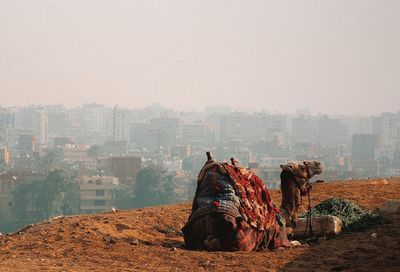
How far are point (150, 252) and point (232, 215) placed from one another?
1101 mm

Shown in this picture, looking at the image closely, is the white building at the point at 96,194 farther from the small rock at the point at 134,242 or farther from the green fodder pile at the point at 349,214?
the small rock at the point at 134,242

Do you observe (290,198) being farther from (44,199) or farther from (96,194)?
(96,194)

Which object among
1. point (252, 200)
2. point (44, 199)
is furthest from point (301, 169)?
point (44, 199)

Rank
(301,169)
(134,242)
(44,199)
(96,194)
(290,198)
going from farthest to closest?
(96,194) < (44,199) < (301,169) < (290,198) < (134,242)

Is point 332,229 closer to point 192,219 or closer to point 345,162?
point 192,219

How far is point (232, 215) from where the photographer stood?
11.4m

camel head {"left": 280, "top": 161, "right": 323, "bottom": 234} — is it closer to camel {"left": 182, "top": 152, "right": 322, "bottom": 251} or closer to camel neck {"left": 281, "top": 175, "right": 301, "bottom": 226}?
camel neck {"left": 281, "top": 175, "right": 301, "bottom": 226}

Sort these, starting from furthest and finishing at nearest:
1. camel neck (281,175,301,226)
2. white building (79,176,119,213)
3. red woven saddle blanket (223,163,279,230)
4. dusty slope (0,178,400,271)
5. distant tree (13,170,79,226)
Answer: white building (79,176,119,213)
distant tree (13,170,79,226)
camel neck (281,175,301,226)
red woven saddle blanket (223,163,279,230)
dusty slope (0,178,400,271)

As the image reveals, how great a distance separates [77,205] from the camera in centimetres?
10681

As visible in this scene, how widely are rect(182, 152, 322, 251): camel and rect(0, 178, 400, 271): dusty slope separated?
0.24m

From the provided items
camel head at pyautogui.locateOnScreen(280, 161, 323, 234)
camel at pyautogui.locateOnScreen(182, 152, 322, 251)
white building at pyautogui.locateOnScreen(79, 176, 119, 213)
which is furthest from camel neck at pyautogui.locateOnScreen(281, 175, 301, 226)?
white building at pyautogui.locateOnScreen(79, 176, 119, 213)

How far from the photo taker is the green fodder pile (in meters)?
13.4

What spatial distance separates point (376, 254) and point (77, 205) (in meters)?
Result: 97.1

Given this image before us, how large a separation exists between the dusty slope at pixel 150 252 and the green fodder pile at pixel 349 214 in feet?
1.00
